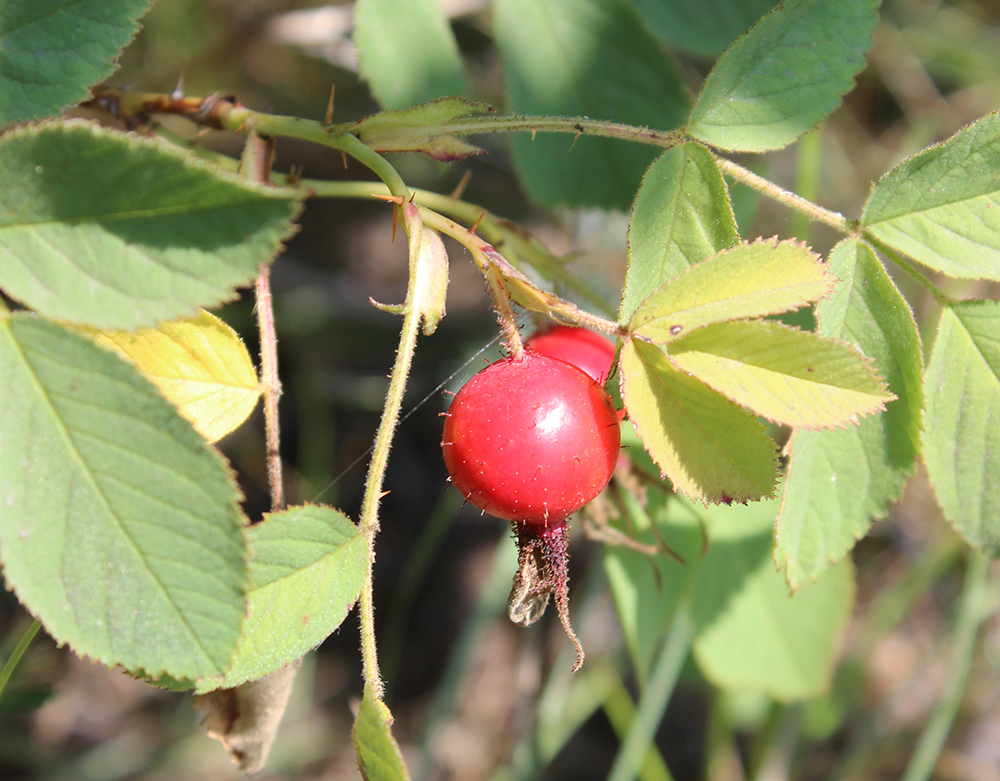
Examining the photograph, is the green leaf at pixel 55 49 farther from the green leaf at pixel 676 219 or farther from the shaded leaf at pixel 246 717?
the shaded leaf at pixel 246 717

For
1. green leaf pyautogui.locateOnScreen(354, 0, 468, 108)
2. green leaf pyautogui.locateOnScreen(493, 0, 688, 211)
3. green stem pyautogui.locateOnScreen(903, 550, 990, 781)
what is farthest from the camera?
green stem pyautogui.locateOnScreen(903, 550, 990, 781)

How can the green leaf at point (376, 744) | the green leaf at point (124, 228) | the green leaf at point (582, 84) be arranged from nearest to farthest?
the green leaf at point (124, 228) < the green leaf at point (376, 744) < the green leaf at point (582, 84)

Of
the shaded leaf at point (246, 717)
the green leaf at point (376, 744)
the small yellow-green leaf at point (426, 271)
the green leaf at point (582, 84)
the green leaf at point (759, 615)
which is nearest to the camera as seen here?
the green leaf at point (376, 744)

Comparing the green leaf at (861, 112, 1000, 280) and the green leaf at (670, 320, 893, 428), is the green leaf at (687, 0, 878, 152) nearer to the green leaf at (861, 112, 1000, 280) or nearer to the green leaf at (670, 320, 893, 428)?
the green leaf at (861, 112, 1000, 280)

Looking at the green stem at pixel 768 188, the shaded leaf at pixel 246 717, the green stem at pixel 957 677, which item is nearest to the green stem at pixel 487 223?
the green stem at pixel 768 188

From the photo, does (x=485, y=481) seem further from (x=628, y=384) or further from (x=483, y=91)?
(x=483, y=91)

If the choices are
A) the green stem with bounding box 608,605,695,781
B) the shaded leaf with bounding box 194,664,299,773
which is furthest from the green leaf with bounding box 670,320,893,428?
the green stem with bounding box 608,605,695,781
